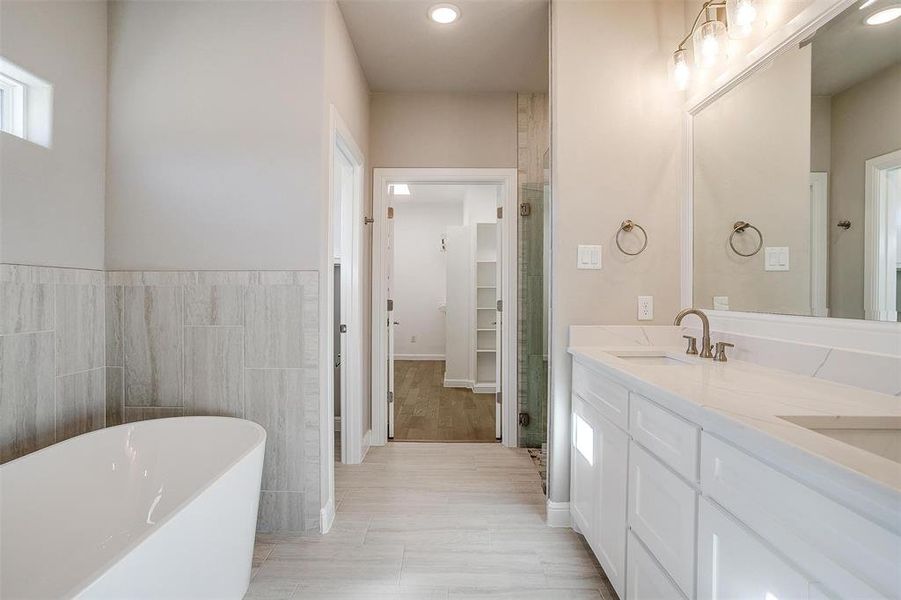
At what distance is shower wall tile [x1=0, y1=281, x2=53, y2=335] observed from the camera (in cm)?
166

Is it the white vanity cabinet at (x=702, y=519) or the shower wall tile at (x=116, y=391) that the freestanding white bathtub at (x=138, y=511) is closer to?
the shower wall tile at (x=116, y=391)

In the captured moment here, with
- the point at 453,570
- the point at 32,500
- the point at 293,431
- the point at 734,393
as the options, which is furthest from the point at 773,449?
the point at 32,500

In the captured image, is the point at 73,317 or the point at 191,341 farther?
the point at 191,341

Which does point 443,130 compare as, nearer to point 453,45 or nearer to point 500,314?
point 453,45

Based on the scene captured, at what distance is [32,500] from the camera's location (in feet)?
4.78

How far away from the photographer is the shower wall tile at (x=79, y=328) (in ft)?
6.23

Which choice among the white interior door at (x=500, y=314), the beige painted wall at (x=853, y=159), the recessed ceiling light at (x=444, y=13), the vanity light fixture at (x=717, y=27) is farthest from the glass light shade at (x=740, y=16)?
the white interior door at (x=500, y=314)

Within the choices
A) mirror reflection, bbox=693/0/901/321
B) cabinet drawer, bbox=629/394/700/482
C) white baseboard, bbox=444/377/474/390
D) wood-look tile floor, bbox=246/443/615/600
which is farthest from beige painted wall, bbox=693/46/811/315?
white baseboard, bbox=444/377/474/390

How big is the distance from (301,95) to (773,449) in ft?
7.26

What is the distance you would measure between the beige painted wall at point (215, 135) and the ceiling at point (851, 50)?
1963 mm

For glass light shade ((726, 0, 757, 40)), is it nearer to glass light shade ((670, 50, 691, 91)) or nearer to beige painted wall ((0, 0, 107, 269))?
glass light shade ((670, 50, 691, 91))

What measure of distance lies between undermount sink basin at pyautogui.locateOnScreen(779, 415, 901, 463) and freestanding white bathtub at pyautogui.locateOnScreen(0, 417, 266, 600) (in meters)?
1.56

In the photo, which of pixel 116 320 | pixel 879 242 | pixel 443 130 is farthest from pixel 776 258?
pixel 116 320

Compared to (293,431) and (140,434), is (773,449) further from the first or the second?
(140,434)
